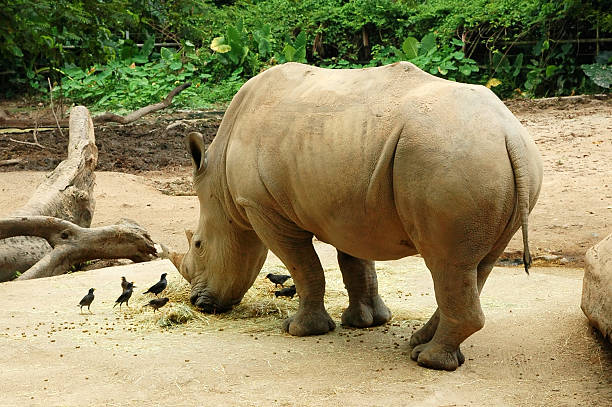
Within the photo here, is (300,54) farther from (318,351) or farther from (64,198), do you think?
(318,351)

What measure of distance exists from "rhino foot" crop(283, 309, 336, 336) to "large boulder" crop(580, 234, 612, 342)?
5.58 ft

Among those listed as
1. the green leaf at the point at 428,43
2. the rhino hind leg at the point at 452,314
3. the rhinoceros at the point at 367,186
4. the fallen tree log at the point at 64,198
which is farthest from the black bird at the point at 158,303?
the green leaf at the point at 428,43

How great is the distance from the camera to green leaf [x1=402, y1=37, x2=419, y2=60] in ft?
64.8

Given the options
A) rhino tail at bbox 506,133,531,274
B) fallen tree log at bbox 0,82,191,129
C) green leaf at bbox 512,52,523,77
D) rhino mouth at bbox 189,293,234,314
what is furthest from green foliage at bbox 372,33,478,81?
rhino tail at bbox 506,133,531,274

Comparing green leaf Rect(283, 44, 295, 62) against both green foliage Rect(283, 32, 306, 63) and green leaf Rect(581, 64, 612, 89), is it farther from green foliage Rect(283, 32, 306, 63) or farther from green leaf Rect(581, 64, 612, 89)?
green leaf Rect(581, 64, 612, 89)

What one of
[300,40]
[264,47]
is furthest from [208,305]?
[300,40]

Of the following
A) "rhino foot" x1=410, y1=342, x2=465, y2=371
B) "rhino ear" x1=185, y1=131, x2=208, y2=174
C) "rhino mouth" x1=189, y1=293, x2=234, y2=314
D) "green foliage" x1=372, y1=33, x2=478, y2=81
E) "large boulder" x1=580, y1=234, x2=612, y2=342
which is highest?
"rhino ear" x1=185, y1=131, x2=208, y2=174

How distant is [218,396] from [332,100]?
1.88m

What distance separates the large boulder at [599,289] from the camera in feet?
17.0

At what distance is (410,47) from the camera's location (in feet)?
64.9

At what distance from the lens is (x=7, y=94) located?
862 inches

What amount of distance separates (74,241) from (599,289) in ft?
18.1

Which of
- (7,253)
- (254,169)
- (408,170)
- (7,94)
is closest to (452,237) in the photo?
(408,170)

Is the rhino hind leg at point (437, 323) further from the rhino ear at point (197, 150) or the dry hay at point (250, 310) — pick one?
the rhino ear at point (197, 150)
